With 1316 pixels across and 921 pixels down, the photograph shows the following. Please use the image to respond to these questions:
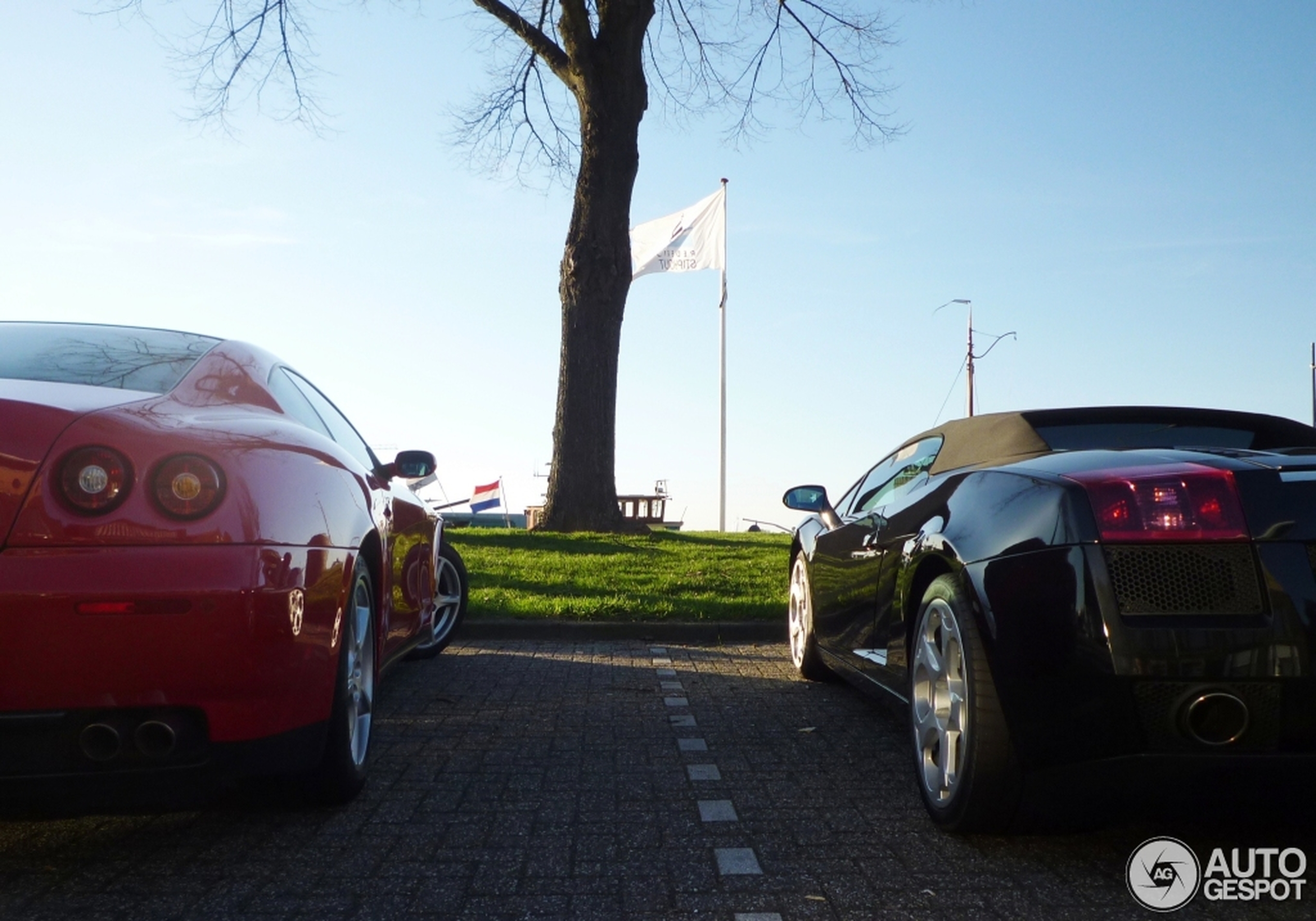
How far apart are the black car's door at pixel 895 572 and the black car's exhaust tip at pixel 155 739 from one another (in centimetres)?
237

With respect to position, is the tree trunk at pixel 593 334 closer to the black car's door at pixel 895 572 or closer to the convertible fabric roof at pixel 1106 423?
the black car's door at pixel 895 572

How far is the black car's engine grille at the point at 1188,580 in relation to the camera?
3242mm

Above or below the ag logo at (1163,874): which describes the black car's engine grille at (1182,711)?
above

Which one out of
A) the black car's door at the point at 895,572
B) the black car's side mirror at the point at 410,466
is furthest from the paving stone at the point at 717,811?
the black car's side mirror at the point at 410,466

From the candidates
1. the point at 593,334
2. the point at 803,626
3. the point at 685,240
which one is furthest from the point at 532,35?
the point at 803,626

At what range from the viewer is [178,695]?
3.32m

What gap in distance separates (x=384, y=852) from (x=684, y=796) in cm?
111

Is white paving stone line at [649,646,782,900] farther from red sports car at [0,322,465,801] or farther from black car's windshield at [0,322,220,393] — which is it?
black car's windshield at [0,322,220,393]

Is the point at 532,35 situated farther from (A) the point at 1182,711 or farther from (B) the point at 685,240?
(A) the point at 1182,711

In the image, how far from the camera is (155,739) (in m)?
3.34

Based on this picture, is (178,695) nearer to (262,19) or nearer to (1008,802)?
(1008,802)

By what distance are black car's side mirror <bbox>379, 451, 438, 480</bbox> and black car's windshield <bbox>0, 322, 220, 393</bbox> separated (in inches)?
61.7

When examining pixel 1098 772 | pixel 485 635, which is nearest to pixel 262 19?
pixel 485 635

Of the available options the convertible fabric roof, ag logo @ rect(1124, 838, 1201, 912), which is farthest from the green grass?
ag logo @ rect(1124, 838, 1201, 912)
